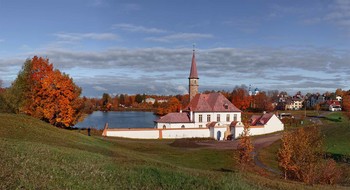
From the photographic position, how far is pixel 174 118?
62.0 m

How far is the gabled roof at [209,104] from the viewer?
64.4 meters

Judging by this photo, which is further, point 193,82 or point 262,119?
point 193,82

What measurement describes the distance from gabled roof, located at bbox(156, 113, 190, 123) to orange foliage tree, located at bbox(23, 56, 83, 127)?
53.5 ft

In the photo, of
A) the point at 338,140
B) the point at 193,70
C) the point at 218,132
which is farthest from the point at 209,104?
the point at 338,140

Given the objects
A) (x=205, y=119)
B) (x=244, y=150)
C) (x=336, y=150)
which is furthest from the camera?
(x=205, y=119)

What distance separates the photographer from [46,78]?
50094 mm

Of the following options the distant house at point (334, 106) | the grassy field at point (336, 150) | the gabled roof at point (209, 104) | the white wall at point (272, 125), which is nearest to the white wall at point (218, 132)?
the gabled roof at point (209, 104)

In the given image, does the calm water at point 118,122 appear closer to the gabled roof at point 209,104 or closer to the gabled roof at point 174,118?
the gabled roof at point 174,118

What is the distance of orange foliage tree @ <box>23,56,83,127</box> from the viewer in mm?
50062

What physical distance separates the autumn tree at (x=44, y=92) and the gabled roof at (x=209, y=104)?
22.6m

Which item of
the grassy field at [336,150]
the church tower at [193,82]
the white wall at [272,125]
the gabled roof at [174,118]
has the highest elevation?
the church tower at [193,82]

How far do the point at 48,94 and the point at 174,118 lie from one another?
21984mm

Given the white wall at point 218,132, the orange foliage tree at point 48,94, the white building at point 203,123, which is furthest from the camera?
the white wall at point 218,132

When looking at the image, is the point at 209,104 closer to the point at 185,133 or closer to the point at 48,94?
the point at 185,133
